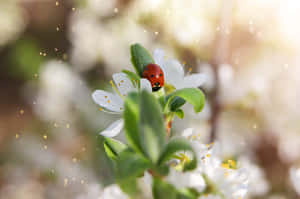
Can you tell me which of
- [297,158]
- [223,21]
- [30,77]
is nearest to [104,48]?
[30,77]

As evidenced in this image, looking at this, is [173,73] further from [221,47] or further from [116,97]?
[221,47]

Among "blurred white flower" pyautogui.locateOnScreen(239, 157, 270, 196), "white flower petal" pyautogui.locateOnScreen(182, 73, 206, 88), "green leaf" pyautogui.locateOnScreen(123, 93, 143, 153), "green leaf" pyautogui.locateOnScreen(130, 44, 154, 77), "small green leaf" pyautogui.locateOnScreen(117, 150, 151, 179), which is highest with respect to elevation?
"green leaf" pyautogui.locateOnScreen(130, 44, 154, 77)

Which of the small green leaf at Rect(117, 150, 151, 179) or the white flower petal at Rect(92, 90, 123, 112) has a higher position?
the small green leaf at Rect(117, 150, 151, 179)

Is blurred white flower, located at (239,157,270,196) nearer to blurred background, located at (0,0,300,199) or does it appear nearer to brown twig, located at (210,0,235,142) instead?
blurred background, located at (0,0,300,199)

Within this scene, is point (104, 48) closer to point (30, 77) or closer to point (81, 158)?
point (30, 77)

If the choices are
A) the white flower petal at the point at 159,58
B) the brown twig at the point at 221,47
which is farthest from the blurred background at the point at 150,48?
the white flower petal at the point at 159,58

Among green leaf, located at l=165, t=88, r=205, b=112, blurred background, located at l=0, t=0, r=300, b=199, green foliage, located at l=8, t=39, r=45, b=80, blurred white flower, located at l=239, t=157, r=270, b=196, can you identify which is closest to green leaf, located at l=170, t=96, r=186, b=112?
green leaf, located at l=165, t=88, r=205, b=112
